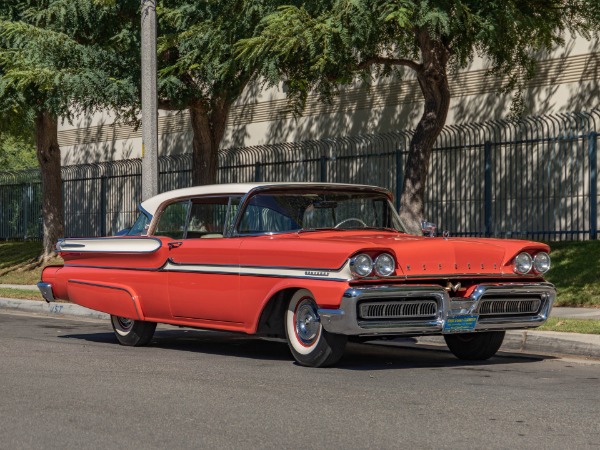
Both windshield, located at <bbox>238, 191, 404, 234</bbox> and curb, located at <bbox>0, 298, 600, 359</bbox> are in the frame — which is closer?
windshield, located at <bbox>238, 191, 404, 234</bbox>

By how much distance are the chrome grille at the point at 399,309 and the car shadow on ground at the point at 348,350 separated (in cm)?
75

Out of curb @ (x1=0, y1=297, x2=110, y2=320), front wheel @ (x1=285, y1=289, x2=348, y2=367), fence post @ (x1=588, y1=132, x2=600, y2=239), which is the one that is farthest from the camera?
fence post @ (x1=588, y1=132, x2=600, y2=239)

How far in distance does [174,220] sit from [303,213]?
5.47 feet

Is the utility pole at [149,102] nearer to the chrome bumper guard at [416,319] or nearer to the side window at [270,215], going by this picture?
the side window at [270,215]

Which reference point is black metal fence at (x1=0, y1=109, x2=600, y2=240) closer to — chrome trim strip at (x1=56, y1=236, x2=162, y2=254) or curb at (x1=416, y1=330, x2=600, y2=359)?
curb at (x1=416, y1=330, x2=600, y2=359)

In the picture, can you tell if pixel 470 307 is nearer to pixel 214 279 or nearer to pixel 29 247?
pixel 214 279

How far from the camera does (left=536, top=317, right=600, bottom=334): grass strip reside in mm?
12945

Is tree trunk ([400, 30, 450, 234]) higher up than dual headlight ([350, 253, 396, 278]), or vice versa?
tree trunk ([400, 30, 450, 234])

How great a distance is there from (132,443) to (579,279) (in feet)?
42.3

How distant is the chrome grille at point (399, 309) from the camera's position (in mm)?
9984

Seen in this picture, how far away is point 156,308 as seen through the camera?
474 inches

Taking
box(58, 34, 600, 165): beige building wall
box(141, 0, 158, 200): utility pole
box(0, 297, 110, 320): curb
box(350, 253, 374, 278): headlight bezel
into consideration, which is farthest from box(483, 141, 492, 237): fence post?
box(350, 253, 374, 278): headlight bezel

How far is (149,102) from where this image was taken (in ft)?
60.1

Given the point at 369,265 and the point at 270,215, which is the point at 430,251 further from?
the point at 270,215
